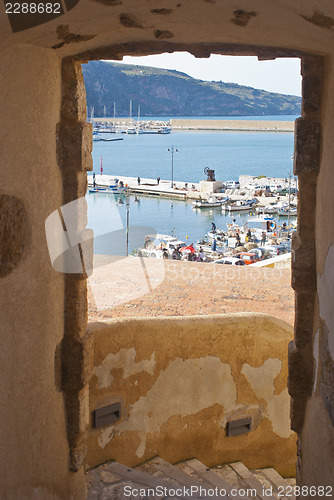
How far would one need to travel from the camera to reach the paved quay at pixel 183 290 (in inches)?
201

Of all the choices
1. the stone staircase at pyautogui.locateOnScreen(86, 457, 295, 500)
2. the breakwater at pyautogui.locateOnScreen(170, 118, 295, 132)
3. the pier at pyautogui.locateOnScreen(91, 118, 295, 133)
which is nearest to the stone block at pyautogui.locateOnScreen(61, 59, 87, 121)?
the stone staircase at pyautogui.locateOnScreen(86, 457, 295, 500)

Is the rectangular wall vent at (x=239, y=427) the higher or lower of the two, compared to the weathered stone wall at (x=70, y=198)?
lower

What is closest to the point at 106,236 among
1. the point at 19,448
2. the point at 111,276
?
the point at 111,276

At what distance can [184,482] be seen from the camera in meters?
3.96

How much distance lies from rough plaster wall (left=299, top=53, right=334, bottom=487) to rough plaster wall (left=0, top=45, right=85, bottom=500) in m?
1.40

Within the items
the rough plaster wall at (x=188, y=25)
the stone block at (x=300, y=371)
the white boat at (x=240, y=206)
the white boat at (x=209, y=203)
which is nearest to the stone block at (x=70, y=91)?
the rough plaster wall at (x=188, y=25)

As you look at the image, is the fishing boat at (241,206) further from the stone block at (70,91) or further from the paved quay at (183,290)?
the stone block at (70,91)

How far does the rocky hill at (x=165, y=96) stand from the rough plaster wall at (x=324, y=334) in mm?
81870

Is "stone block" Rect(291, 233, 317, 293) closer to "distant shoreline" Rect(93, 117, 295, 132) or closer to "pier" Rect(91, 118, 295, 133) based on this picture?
"pier" Rect(91, 118, 295, 133)

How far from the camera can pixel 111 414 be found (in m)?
4.20

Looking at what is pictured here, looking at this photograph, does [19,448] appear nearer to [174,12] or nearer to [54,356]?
[54,356]

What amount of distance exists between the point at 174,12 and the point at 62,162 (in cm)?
110

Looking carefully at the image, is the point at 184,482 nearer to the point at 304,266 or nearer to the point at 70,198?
the point at 304,266

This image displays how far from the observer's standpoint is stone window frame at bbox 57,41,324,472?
3.10 meters
